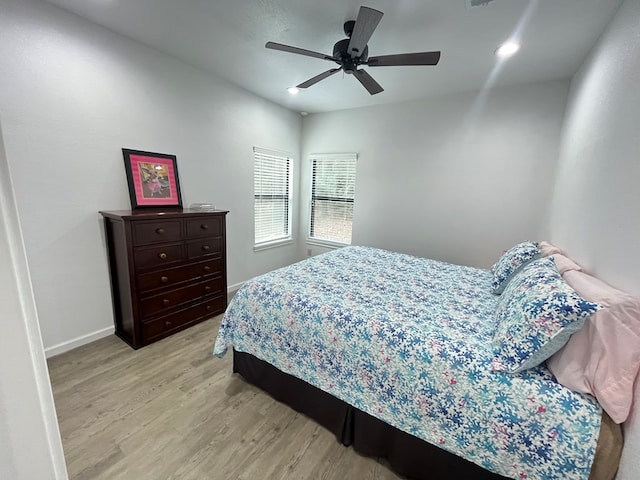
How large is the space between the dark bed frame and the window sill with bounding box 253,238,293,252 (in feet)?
7.13

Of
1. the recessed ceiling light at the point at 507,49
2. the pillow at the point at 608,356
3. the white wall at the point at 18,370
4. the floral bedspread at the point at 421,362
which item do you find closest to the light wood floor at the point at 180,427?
the floral bedspread at the point at 421,362

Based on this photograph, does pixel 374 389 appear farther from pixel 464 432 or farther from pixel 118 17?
pixel 118 17

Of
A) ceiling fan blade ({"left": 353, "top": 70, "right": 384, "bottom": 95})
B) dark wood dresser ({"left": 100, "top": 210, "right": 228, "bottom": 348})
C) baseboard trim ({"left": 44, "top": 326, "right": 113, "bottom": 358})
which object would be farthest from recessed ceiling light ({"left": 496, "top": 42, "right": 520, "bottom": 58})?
baseboard trim ({"left": 44, "top": 326, "right": 113, "bottom": 358})

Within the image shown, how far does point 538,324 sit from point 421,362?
52 cm

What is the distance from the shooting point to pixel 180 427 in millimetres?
1644

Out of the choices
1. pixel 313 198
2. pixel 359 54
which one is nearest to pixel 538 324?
pixel 359 54

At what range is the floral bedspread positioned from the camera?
42.3 inches

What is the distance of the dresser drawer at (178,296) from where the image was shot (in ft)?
7.79

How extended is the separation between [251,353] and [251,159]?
2.62 m

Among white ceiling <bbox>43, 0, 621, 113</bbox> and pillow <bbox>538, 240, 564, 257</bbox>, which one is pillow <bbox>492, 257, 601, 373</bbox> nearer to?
pillow <bbox>538, 240, 564, 257</bbox>

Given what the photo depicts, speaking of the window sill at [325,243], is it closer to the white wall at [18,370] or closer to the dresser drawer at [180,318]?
the dresser drawer at [180,318]

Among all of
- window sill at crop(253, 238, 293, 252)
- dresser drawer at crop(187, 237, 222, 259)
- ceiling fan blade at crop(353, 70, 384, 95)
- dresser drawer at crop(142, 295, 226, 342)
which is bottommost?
dresser drawer at crop(142, 295, 226, 342)

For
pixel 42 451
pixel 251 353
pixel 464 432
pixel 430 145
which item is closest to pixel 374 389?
pixel 464 432

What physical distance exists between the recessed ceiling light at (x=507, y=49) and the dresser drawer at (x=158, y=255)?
3.25 metres
